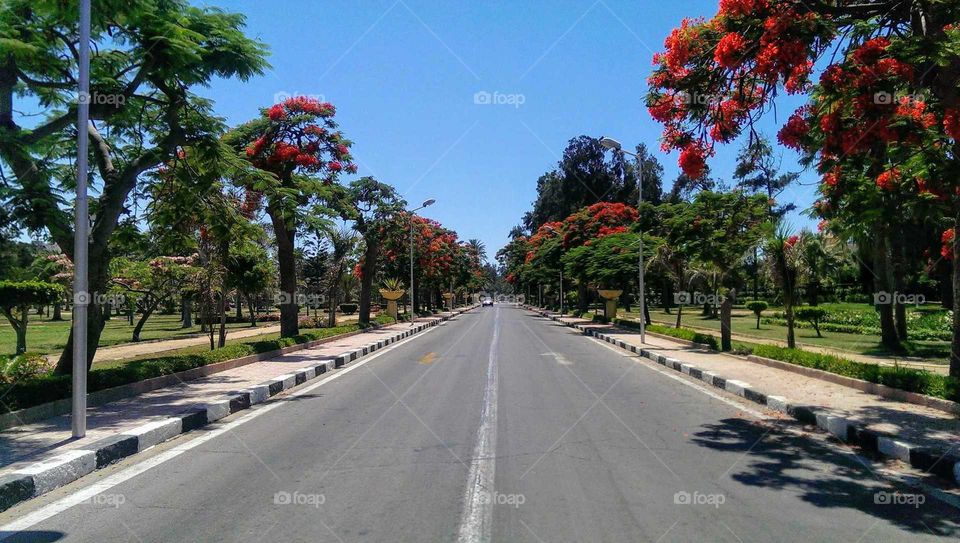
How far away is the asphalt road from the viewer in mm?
4832

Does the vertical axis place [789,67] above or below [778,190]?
below

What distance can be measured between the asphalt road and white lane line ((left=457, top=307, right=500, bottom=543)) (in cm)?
2

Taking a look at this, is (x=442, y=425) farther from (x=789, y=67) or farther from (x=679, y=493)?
(x=789, y=67)

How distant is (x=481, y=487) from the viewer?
586 centimetres

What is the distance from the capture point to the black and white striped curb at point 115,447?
582 centimetres

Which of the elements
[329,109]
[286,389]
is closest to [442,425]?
[286,389]

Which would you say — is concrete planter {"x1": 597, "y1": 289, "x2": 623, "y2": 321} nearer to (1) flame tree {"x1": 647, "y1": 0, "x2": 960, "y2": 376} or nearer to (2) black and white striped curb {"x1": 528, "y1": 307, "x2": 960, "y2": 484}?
(2) black and white striped curb {"x1": 528, "y1": 307, "x2": 960, "y2": 484}

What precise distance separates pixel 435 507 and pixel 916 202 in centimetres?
821

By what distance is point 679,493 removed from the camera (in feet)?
18.5

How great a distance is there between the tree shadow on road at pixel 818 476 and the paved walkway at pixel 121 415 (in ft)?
23.1

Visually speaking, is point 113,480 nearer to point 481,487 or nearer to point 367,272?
point 481,487

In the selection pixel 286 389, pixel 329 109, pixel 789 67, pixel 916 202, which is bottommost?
pixel 286 389

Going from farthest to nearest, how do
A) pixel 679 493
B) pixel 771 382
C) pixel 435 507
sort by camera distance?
pixel 771 382 < pixel 679 493 < pixel 435 507

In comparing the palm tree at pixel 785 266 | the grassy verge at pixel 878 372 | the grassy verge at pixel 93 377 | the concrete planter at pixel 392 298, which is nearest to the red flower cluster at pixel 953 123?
the grassy verge at pixel 878 372
